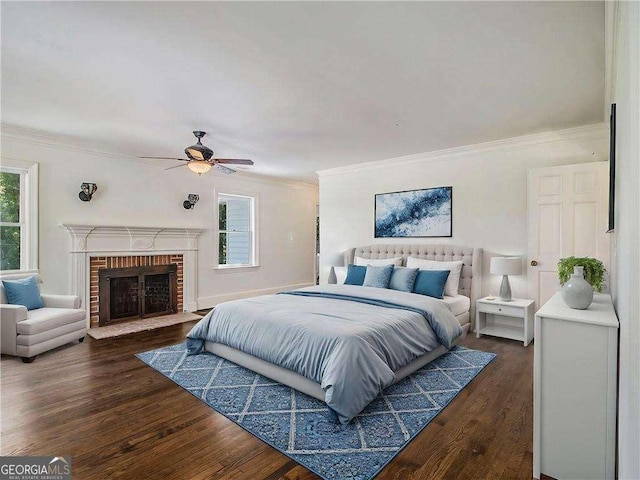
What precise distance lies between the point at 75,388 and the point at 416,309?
311 centimetres

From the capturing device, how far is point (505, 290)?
14.1 feet

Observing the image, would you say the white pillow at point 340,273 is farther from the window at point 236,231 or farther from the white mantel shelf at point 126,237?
the white mantel shelf at point 126,237

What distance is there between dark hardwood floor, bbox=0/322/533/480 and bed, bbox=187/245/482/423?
0.48 meters

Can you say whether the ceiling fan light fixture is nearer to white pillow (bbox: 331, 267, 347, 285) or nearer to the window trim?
the window trim

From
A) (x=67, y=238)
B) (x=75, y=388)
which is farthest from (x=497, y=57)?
(x=67, y=238)

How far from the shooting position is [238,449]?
2.08m

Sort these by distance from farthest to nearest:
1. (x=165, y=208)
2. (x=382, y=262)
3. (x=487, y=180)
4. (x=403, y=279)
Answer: (x=165, y=208) < (x=382, y=262) < (x=487, y=180) < (x=403, y=279)

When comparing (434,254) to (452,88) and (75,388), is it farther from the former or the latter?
(75,388)

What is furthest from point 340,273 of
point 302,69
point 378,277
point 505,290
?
point 302,69

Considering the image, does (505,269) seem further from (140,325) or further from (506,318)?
(140,325)

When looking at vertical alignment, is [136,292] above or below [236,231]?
below

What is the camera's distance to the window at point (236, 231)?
21.6 ft

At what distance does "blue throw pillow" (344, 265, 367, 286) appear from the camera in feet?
15.9

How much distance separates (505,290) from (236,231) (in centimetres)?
473
